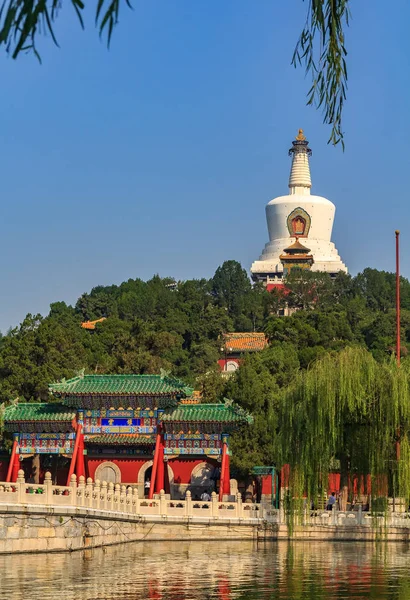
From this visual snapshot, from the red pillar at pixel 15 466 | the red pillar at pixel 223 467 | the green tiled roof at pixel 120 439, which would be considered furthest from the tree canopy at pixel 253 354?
the red pillar at pixel 15 466

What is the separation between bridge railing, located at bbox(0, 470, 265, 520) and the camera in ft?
78.1

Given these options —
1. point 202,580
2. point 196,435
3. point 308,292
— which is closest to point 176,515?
point 196,435

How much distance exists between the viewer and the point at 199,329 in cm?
7006

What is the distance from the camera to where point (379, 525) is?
86.1 ft

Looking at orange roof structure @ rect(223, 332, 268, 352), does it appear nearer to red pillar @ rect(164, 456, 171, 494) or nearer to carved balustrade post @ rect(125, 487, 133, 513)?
red pillar @ rect(164, 456, 171, 494)

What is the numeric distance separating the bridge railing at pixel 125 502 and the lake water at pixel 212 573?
1250 mm

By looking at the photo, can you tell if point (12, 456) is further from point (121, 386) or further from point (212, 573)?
point (212, 573)

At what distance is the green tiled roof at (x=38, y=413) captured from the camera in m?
34.0

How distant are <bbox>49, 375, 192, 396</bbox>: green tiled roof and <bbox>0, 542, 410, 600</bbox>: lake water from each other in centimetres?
786

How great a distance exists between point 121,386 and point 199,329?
120 feet

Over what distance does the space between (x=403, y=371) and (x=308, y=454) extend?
303 cm

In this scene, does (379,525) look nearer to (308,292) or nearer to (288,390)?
(288,390)

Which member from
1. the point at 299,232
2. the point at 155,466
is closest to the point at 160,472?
the point at 155,466

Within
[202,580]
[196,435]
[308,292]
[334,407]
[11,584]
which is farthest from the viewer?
[308,292]
